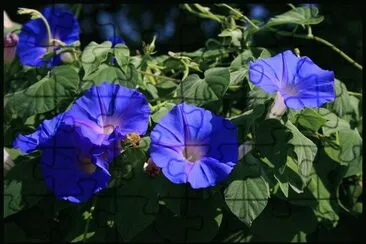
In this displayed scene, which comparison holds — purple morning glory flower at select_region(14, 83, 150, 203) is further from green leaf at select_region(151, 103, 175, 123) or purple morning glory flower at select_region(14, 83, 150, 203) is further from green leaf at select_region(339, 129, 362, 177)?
green leaf at select_region(339, 129, 362, 177)

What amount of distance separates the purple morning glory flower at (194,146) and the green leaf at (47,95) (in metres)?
0.17

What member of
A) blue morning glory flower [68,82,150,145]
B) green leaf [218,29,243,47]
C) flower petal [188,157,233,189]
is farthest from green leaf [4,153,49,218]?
green leaf [218,29,243,47]

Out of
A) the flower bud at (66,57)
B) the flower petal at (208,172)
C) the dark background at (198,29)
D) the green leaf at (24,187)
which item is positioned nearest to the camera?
the flower petal at (208,172)

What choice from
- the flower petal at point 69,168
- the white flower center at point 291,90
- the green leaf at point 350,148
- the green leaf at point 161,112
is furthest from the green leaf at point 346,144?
the flower petal at point 69,168

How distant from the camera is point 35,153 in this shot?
1.05 metres

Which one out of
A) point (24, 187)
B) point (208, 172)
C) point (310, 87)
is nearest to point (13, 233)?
point (24, 187)

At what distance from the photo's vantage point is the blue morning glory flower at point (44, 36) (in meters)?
1.17

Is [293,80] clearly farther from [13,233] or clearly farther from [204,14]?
[13,233]

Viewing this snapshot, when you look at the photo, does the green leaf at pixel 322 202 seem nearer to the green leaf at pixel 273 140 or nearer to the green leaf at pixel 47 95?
the green leaf at pixel 273 140

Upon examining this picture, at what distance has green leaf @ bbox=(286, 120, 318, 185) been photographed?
38.2 inches

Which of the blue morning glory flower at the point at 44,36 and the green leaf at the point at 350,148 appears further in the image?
the blue morning glory flower at the point at 44,36

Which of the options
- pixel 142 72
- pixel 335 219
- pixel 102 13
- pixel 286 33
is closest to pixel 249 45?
pixel 286 33

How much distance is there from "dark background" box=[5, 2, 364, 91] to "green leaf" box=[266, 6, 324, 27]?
110mm

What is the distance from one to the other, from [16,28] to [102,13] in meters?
0.63
